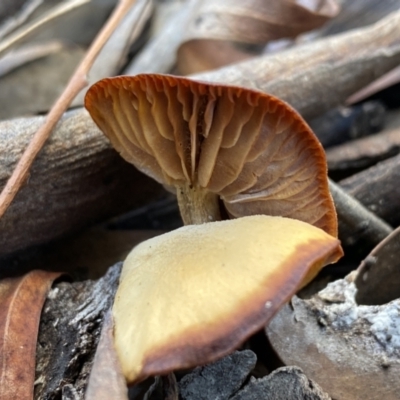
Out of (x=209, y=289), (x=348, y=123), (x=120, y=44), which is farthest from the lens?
(x=120, y=44)

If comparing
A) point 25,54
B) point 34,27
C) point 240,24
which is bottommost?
point 240,24

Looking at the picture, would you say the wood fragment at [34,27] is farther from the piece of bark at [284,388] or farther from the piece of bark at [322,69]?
the piece of bark at [284,388]

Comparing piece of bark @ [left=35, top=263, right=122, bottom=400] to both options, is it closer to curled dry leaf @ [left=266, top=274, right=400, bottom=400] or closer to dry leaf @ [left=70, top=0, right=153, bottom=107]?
curled dry leaf @ [left=266, top=274, right=400, bottom=400]

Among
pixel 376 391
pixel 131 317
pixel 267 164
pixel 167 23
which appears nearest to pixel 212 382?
pixel 131 317

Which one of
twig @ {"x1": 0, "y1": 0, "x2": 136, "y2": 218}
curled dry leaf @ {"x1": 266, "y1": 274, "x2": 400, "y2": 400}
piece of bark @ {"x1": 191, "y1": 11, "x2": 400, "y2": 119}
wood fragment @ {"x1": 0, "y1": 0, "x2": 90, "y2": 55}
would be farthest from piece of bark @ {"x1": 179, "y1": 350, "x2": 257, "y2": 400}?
wood fragment @ {"x1": 0, "y1": 0, "x2": 90, "y2": 55}

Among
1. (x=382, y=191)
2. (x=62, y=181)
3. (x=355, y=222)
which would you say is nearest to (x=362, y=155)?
(x=382, y=191)

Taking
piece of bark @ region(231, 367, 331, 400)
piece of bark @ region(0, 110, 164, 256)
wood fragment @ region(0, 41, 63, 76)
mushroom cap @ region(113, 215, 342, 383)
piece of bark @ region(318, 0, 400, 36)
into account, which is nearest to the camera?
mushroom cap @ region(113, 215, 342, 383)

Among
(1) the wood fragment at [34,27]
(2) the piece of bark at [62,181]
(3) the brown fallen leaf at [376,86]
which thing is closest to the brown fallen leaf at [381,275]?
(2) the piece of bark at [62,181]

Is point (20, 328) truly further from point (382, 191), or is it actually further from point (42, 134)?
point (382, 191)
